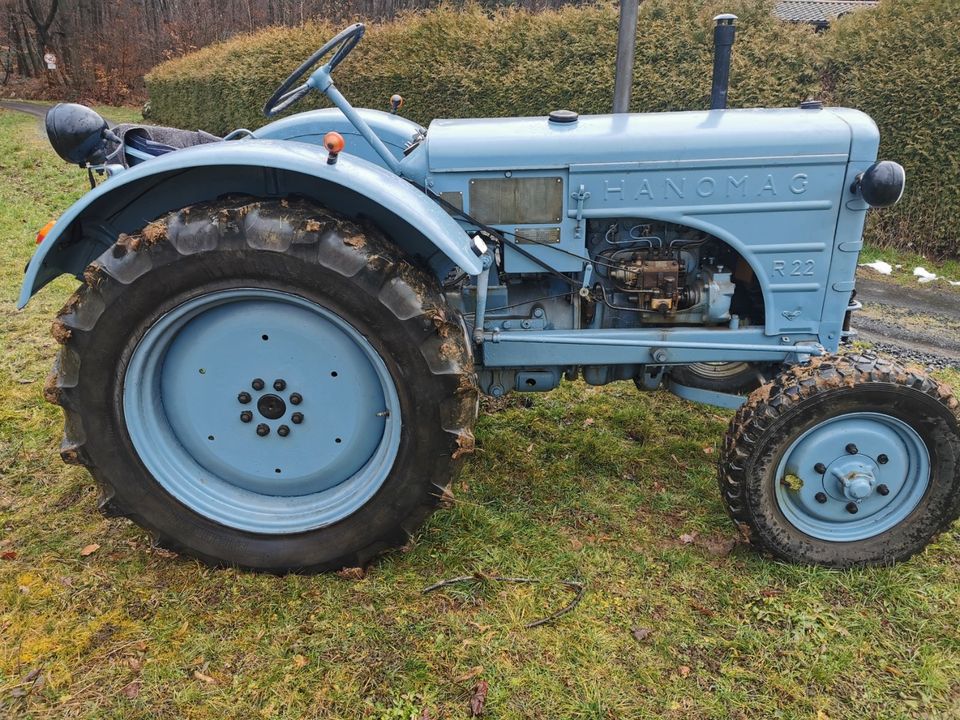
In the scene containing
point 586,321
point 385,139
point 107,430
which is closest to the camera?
point 107,430

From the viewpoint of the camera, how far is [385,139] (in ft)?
10.8

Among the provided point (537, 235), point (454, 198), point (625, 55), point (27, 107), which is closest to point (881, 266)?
point (625, 55)

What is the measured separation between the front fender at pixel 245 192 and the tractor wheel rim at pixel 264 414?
397 mm

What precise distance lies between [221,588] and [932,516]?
253 cm

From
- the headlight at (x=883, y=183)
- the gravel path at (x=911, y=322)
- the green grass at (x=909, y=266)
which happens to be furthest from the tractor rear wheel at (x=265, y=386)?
the green grass at (x=909, y=266)

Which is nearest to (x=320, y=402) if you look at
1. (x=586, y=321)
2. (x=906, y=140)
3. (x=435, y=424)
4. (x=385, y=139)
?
(x=435, y=424)

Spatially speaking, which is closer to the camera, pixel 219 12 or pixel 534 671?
pixel 534 671

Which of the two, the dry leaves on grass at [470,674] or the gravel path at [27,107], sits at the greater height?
the dry leaves on grass at [470,674]

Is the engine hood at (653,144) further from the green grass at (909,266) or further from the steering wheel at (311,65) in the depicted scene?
the green grass at (909,266)

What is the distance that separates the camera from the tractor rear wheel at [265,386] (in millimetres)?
2248

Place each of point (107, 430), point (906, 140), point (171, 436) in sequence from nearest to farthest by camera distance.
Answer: point (107, 430), point (171, 436), point (906, 140)

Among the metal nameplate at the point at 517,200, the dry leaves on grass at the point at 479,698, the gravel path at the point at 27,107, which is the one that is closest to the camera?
the dry leaves on grass at the point at 479,698

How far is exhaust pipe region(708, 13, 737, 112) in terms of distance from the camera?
277 cm

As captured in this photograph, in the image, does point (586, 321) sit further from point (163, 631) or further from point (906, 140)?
point (906, 140)
